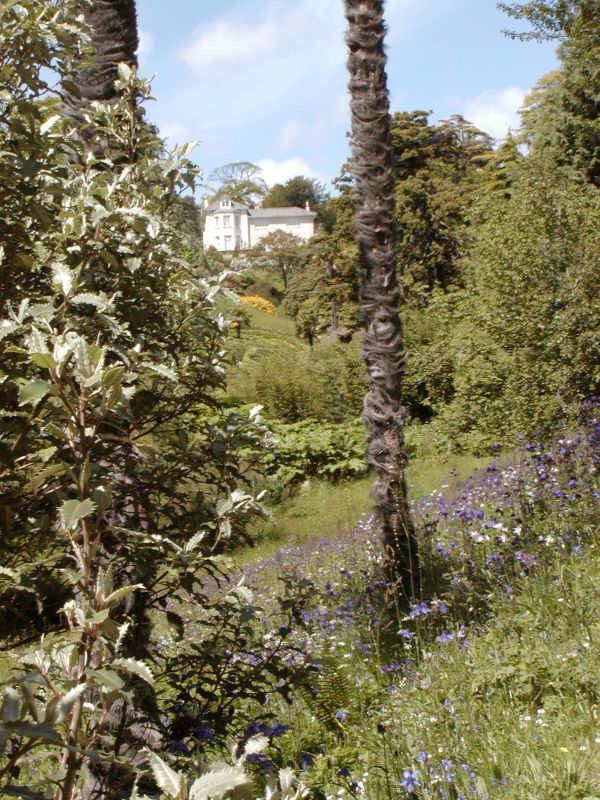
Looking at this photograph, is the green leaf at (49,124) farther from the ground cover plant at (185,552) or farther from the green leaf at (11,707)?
the green leaf at (11,707)

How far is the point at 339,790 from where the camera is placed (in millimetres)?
3123

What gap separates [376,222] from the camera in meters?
6.24

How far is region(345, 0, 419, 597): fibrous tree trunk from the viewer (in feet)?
20.3

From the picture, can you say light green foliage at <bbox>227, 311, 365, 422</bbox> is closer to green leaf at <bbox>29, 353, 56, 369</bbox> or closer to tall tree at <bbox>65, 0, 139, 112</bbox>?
tall tree at <bbox>65, 0, 139, 112</bbox>

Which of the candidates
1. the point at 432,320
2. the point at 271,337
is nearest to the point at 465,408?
the point at 432,320

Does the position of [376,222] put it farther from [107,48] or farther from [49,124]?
[49,124]

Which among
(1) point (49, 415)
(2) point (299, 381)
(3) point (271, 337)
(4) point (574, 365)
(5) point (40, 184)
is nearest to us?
(1) point (49, 415)

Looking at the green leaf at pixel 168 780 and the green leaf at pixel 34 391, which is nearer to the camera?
the green leaf at pixel 168 780

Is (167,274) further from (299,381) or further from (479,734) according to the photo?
(299,381)

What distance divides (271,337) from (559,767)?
1140 inches

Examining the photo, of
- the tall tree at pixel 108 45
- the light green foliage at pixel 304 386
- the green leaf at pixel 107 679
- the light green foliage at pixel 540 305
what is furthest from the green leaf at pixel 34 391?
the light green foliage at pixel 304 386

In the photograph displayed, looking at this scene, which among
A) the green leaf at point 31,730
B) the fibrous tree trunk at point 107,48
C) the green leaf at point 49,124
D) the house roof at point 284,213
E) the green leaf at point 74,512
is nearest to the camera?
the green leaf at point 31,730

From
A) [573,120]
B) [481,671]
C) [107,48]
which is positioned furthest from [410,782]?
[573,120]

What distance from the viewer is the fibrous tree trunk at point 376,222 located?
6191mm
